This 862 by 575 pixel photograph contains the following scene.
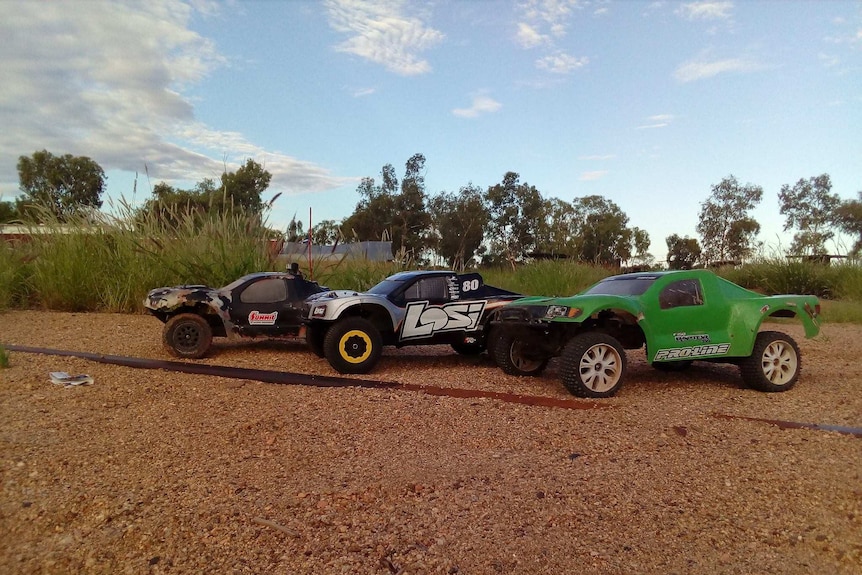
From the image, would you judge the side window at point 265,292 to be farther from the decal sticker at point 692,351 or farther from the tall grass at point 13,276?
the tall grass at point 13,276

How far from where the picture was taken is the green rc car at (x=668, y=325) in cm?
677

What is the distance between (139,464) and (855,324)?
16659mm

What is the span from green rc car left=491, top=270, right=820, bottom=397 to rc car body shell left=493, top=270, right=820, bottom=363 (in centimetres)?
1

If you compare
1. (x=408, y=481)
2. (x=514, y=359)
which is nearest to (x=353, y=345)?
(x=514, y=359)

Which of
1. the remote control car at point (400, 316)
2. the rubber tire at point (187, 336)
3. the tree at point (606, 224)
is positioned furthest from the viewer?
the tree at point (606, 224)

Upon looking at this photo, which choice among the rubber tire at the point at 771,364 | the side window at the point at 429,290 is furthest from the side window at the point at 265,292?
the rubber tire at the point at 771,364

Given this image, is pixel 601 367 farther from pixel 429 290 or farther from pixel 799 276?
pixel 799 276

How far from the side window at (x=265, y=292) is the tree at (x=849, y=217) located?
42509 mm

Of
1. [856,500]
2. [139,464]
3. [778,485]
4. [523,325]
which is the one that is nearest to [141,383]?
[139,464]

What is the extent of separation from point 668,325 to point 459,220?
32.2 metres

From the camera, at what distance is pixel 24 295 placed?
42.5 ft

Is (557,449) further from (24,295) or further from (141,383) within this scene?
(24,295)

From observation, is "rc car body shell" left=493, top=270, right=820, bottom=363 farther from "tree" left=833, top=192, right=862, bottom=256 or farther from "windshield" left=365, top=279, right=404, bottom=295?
"tree" left=833, top=192, right=862, bottom=256

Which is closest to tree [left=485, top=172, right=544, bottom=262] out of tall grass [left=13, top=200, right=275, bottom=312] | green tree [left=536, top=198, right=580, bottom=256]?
green tree [left=536, top=198, right=580, bottom=256]
